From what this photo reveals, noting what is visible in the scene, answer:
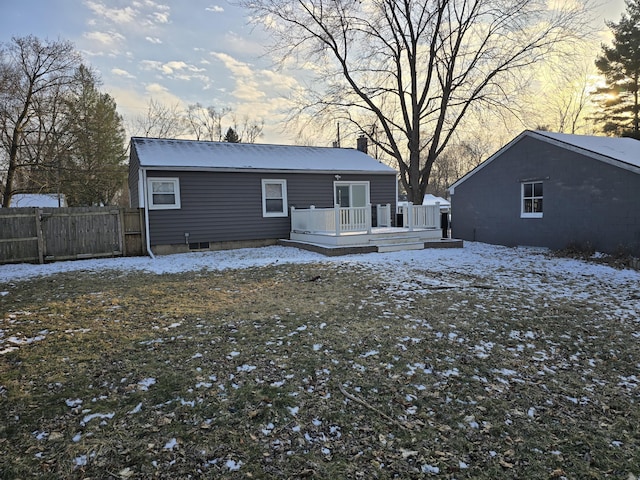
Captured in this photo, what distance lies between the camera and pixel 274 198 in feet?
46.0

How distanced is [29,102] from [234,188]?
1229 centimetres

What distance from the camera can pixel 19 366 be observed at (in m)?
3.50

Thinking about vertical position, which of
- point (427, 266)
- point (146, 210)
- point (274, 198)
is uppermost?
point (274, 198)

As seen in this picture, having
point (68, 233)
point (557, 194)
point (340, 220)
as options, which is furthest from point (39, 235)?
point (557, 194)

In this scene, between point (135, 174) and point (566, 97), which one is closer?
point (135, 174)

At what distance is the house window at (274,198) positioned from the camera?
1383 cm

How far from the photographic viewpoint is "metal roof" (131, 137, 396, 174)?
12.5 m

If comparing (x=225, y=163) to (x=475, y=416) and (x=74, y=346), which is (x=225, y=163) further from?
(x=475, y=416)

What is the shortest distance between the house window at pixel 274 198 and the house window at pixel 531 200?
863cm

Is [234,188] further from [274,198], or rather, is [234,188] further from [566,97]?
[566,97]

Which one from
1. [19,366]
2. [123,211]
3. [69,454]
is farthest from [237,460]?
[123,211]

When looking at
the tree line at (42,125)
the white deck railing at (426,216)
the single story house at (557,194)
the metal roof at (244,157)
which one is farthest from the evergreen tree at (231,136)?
the white deck railing at (426,216)

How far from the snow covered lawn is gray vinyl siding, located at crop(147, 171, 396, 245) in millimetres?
6101

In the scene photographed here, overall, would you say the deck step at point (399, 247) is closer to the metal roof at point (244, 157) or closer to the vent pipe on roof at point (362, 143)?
the metal roof at point (244, 157)
